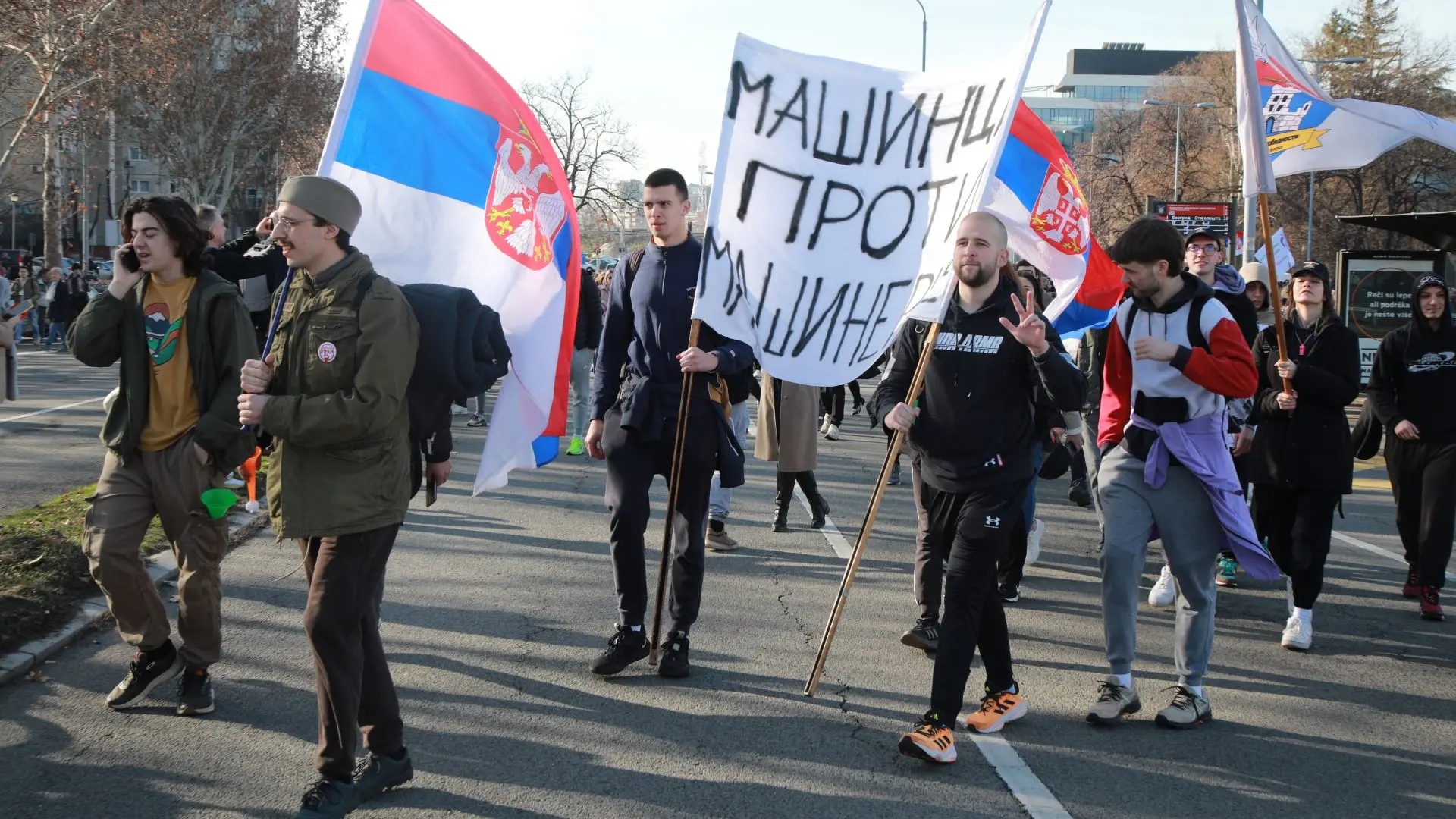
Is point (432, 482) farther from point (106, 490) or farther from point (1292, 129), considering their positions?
point (1292, 129)

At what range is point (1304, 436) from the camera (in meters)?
6.76

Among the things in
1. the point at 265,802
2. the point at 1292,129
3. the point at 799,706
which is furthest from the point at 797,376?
the point at 1292,129

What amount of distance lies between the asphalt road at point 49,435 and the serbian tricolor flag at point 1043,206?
5523 mm

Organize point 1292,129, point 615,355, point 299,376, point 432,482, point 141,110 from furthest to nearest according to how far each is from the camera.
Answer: point 141,110, point 1292,129, point 615,355, point 432,482, point 299,376

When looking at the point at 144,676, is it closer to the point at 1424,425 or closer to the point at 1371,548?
the point at 1424,425

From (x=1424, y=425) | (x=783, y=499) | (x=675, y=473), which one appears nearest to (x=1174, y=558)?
(x=675, y=473)

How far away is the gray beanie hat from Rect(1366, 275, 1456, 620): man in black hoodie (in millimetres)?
5819

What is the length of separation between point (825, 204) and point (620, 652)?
6.63 feet

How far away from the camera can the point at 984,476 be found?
4.77 m

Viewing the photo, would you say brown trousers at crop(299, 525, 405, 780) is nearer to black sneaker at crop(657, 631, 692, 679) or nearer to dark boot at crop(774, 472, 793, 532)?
black sneaker at crop(657, 631, 692, 679)

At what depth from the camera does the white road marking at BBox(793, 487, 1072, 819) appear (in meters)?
4.11

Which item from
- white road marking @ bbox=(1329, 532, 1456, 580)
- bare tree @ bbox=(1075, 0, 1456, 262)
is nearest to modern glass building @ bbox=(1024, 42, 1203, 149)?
bare tree @ bbox=(1075, 0, 1456, 262)

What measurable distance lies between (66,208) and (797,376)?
3446cm

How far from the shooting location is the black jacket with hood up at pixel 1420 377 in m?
7.16
